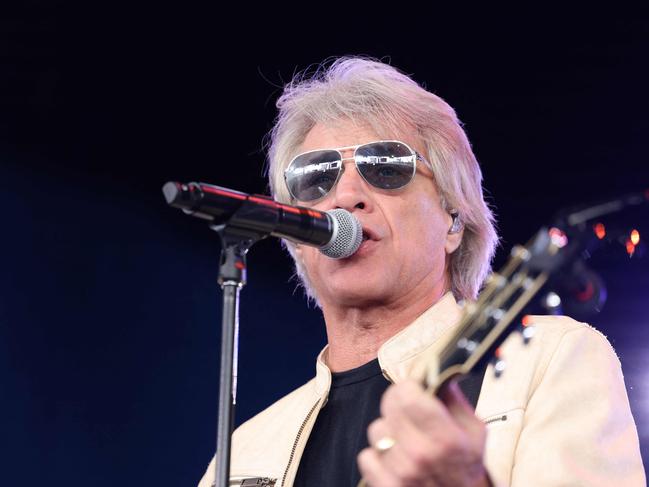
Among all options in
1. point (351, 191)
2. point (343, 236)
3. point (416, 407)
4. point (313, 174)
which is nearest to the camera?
point (416, 407)

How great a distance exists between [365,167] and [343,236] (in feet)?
2.01

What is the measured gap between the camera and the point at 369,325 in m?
2.76

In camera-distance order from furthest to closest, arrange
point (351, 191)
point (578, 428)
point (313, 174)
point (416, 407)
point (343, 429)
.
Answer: point (313, 174) → point (351, 191) → point (343, 429) → point (578, 428) → point (416, 407)

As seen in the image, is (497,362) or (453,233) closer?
(497,362)

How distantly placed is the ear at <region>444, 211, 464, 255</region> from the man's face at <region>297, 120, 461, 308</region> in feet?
0.07

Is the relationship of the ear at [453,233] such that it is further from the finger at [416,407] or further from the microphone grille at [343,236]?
the finger at [416,407]

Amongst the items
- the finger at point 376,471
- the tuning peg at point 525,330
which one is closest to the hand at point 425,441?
the finger at point 376,471

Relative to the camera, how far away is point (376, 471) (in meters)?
1.44

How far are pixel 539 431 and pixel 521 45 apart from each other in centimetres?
229

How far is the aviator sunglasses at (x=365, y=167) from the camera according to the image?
2.72 m

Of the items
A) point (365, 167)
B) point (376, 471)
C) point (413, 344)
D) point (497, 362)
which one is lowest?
point (376, 471)

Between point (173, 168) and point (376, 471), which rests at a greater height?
point (173, 168)

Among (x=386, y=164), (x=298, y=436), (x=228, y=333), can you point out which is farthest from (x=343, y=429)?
(x=228, y=333)

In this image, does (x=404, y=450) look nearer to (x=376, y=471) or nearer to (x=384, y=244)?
(x=376, y=471)
